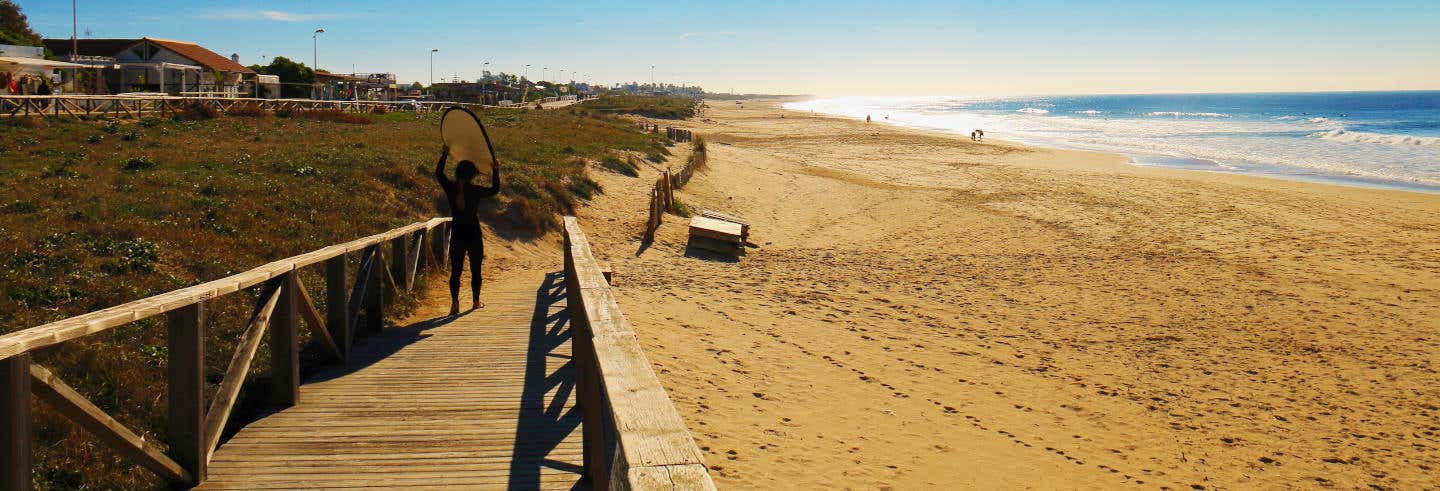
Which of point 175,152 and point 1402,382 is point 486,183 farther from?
point 1402,382

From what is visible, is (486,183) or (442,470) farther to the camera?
(486,183)

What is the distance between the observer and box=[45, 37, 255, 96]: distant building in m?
45.1

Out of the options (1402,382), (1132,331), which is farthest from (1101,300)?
(1402,382)

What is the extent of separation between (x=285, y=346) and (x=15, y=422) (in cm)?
242

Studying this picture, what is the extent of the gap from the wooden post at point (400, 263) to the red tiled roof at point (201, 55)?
47649 mm

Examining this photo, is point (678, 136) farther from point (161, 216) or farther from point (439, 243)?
point (161, 216)

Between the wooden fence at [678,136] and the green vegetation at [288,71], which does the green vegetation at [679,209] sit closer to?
the wooden fence at [678,136]

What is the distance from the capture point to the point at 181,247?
9.34m

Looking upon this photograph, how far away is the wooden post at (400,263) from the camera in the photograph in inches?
373

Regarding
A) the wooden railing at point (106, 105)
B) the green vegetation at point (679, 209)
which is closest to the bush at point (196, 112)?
the wooden railing at point (106, 105)

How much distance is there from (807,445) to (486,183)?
1195 cm

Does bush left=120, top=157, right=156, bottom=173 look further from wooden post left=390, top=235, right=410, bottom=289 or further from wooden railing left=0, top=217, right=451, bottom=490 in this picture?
wooden railing left=0, top=217, right=451, bottom=490

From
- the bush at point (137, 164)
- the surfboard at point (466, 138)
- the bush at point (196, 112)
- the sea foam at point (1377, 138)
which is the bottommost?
the bush at point (137, 164)

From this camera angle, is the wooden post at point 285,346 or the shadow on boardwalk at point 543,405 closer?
the shadow on boardwalk at point 543,405
